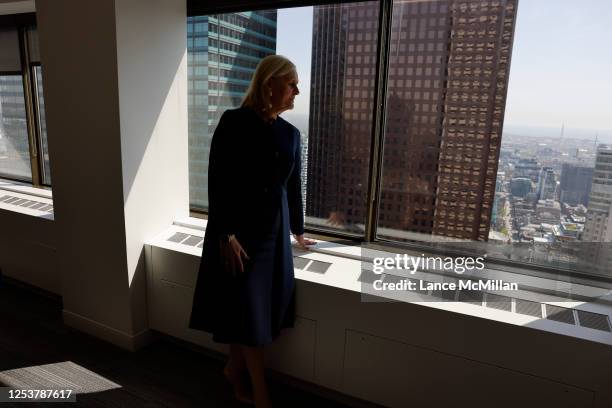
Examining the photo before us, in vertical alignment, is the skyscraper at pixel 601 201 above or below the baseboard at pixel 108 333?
above

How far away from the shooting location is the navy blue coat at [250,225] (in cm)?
184

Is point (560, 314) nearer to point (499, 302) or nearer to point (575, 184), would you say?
point (499, 302)

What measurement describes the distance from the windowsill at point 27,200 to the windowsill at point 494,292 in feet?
5.29

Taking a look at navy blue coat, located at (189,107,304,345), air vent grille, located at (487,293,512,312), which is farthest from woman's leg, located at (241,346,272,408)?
air vent grille, located at (487,293,512,312)

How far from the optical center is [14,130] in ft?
12.9

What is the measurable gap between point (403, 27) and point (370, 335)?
1553mm

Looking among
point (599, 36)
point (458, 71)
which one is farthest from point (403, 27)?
point (599, 36)

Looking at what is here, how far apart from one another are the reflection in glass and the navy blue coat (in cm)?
294

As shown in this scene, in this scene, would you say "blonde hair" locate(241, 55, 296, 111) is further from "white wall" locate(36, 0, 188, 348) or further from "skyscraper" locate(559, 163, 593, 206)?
"skyscraper" locate(559, 163, 593, 206)

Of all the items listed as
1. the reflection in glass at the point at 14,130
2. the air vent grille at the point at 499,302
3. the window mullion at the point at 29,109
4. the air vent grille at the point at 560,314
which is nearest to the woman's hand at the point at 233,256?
the air vent grille at the point at 499,302

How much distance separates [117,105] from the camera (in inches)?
89.6

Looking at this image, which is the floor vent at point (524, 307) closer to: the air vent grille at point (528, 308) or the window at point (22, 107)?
the air vent grille at point (528, 308)

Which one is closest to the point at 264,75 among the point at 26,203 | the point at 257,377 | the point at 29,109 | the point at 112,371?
the point at 257,377

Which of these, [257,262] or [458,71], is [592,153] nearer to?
[458,71]
